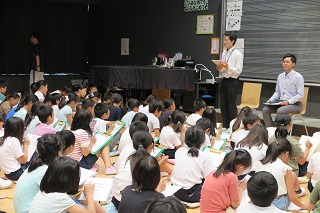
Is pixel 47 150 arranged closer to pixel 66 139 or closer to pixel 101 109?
pixel 66 139

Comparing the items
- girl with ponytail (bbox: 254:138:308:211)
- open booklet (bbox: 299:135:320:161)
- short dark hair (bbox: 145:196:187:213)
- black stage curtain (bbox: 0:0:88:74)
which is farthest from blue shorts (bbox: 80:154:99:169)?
black stage curtain (bbox: 0:0:88:74)

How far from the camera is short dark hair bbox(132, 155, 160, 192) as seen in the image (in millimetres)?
2477

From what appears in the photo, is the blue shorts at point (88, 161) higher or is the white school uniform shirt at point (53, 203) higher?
the white school uniform shirt at point (53, 203)

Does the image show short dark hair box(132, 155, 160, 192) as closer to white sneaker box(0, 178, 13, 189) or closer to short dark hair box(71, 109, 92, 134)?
short dark hair box(71, 109, 92, 134)

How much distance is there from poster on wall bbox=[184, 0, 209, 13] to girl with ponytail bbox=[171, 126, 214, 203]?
6.22m

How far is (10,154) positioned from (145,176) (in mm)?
2028

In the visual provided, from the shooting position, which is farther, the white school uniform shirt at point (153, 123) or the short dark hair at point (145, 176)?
the white school uniform shirt at point (153, 123)

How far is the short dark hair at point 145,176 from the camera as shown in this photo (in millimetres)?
2477

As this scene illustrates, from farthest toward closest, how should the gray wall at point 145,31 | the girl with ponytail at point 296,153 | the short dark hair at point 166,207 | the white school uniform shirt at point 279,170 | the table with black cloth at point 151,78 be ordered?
1. the gray wall at point 145,31
2. the table with black cloth at point 151,78
3. the girl with ponytail at point 296,153
4. the white school uniform shirt at point 279,170
5. the short dark hair at point 166,207

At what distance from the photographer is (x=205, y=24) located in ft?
30.8

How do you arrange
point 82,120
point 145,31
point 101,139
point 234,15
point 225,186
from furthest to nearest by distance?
point 145,31
point 234,15
point 101,139
point 82,120
point 225,186

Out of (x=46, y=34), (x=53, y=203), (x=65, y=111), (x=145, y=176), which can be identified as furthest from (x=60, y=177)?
(x=46, y=34)

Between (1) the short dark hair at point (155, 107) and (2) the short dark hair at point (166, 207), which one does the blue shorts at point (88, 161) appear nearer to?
(1) the short dark hair at point (155, 107)

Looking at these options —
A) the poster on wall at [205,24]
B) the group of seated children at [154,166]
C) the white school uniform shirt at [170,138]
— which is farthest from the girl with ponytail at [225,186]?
the poster on wall at [205,24]
